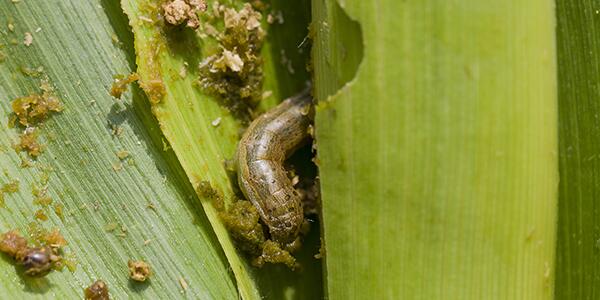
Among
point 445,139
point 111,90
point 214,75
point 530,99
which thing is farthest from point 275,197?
point 530,99

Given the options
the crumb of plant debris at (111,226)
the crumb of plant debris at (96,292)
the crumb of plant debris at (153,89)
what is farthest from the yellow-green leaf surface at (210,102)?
the crumb of plant debris at (96,292)

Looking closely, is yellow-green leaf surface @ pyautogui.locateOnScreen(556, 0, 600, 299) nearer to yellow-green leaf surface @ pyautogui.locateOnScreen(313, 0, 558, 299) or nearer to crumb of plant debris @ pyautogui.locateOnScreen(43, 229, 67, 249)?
yellow-green leaf surface @ pyautogui.locateOnScreen(313, 0, 558, 299)

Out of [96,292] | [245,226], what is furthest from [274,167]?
[96,292]

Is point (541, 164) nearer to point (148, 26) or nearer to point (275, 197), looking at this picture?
point (275, 197)

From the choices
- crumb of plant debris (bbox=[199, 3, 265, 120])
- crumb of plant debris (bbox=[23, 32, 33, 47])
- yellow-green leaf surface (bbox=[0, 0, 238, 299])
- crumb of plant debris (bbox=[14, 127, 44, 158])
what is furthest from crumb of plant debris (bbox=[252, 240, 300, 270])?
crumb of plant debris (bbox=[23, 32, 33, 47])

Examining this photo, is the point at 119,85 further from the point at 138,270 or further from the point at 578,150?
the point at 578,150
